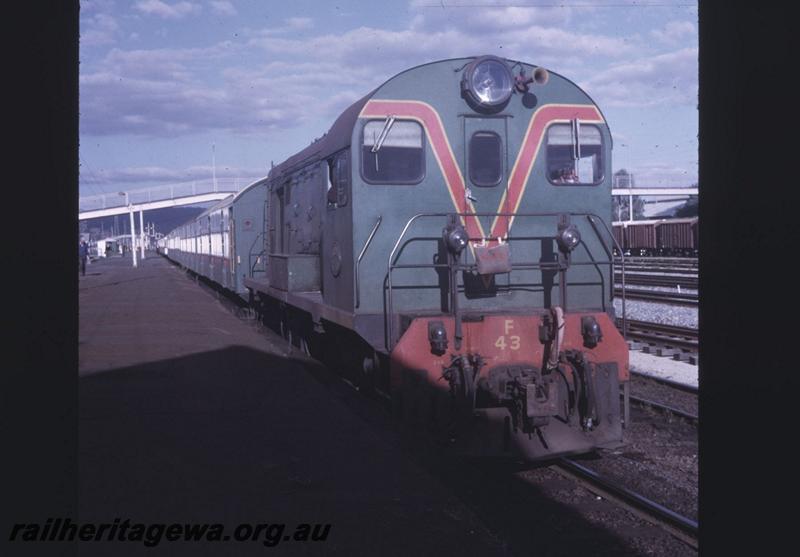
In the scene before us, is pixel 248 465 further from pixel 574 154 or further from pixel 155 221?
pixel 155 221

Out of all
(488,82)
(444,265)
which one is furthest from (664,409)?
(488,82)

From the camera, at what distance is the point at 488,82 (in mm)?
7605

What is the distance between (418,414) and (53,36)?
202 inches

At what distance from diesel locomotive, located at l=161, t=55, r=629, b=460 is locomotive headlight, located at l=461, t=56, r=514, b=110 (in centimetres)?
1

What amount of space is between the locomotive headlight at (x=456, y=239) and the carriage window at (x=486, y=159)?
1091 millimetres

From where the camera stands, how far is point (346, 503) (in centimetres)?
530

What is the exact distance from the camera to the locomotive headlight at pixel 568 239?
23.1 feet

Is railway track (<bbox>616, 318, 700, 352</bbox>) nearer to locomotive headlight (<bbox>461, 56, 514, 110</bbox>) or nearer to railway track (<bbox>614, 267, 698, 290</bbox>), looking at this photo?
locomotive headlight (<bbox>461, 56, 514, 110</bbox>)

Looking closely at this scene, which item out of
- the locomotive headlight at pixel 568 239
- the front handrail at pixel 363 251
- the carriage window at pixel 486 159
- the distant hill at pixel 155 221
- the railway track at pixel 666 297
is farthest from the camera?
the distant hill at pixel 155 221

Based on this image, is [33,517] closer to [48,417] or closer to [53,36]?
[48,417]

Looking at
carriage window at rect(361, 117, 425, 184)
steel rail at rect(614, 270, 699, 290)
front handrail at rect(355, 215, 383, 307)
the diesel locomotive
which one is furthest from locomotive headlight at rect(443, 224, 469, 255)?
steel rail at rect(614, 270, 699, 290)

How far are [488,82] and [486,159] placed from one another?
0.74 meters

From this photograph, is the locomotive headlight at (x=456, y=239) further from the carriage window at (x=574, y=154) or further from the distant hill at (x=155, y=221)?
the distant hill at (x=155, y=221)

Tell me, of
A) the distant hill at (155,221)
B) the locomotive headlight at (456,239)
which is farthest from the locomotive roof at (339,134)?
the distant hill at (155,221)
